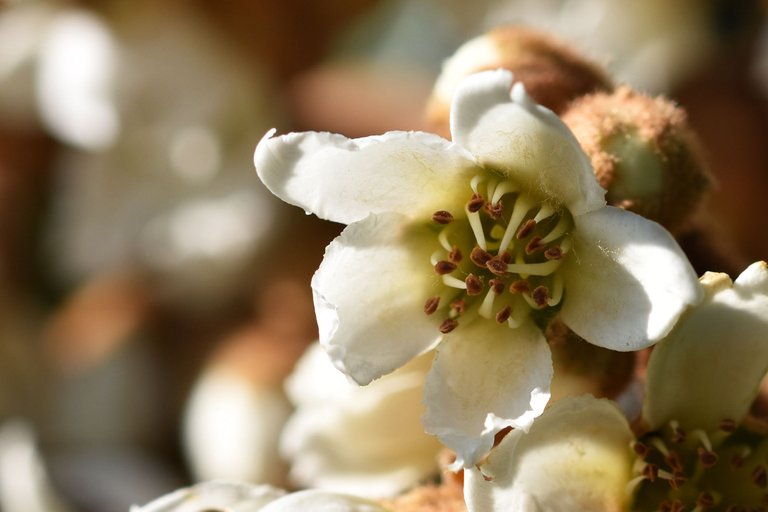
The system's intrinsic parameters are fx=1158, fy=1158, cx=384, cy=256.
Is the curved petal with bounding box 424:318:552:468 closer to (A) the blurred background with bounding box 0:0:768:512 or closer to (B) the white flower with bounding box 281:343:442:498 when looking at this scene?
(B) the white flower with bounding box 281:343:442:498

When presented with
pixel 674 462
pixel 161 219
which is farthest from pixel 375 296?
pixel 161 219

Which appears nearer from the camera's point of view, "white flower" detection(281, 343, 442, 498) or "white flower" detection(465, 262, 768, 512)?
"white flower" detection(465, 262, 768, 512)

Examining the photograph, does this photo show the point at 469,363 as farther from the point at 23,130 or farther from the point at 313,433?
the point at 23,130

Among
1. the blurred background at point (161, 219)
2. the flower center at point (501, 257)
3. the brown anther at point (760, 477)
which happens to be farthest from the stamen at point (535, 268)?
the blurred background at point (161, 219)

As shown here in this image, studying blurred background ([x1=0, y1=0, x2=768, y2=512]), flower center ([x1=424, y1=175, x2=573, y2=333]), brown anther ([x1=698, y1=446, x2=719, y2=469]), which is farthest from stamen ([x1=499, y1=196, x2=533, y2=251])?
blurred background ([x1=0, y1=0, x2=768, y2=512])

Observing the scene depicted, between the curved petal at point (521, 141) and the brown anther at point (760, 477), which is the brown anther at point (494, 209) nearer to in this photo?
the curved petal at point (521, 141)

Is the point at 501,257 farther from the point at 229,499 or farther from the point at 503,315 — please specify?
the point at 229,499
